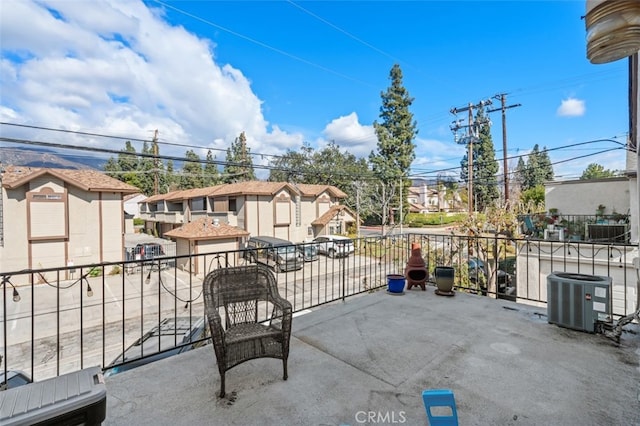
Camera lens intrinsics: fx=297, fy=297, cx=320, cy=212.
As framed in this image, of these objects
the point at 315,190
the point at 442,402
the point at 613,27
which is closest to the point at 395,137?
the point at 315,190

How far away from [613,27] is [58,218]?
54.4 ft

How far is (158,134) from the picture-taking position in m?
25.9

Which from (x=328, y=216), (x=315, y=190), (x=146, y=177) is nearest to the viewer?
(x=328, y=216)

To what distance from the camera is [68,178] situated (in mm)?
12547

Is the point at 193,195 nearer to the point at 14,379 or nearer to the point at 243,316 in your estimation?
the point at 14,379

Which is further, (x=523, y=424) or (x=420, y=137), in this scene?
(x=420, y=137)

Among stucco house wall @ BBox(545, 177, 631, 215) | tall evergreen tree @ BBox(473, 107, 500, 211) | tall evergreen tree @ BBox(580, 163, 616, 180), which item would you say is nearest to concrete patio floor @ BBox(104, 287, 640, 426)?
stucco house wall @ BBox(545, 177, 631, 215)

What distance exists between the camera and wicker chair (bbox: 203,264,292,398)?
1992mm

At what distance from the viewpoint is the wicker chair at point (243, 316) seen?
1.99 meters

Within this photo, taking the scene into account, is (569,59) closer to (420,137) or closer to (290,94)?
(290,94)

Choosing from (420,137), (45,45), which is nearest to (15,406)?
(45,45)

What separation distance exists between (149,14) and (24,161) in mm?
16552

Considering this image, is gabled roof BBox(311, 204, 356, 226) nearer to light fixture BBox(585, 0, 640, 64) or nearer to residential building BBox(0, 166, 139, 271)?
residential building BBox(0, 166, 139, 271)

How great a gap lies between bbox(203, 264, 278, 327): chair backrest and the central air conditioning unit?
2955 millimetres
